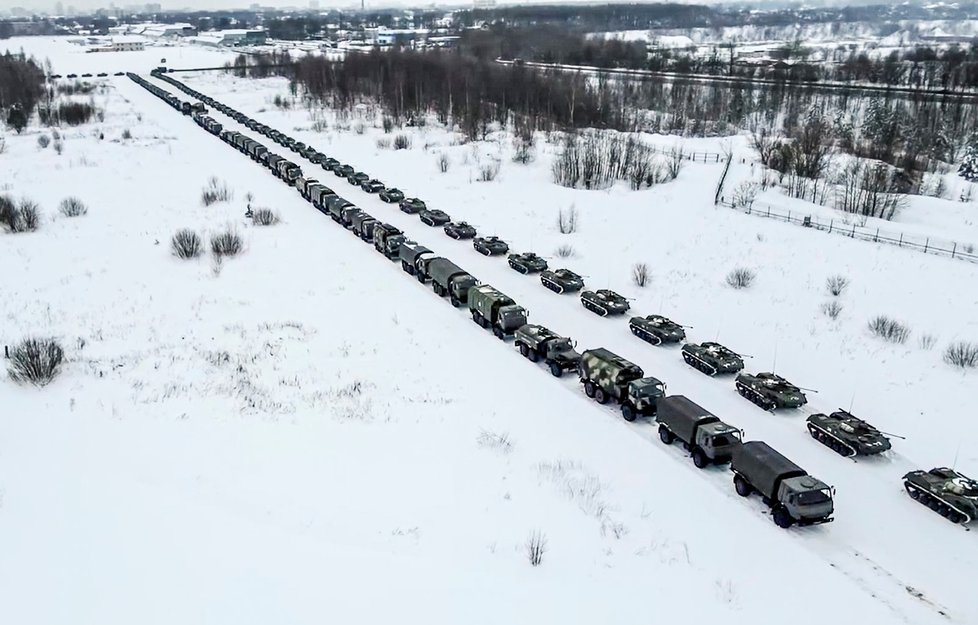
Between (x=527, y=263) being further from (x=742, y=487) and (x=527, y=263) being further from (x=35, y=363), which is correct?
(x=35, y=363)

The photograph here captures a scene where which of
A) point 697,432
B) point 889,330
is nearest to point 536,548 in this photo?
point 697,432

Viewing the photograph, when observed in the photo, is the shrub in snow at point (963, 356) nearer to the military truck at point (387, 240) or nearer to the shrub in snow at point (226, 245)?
the military truck at point (387, 240)

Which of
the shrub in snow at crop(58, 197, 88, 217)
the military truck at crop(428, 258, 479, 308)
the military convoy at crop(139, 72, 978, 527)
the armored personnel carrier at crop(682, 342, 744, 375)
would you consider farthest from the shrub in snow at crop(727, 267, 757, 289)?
the shrub in snow at crop(58, 197, 88, 217)

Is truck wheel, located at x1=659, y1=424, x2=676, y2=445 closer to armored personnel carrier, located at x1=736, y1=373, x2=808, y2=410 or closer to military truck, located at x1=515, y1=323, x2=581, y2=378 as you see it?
armored personnel carrier, located at x1=736, y1=373, x2=808, y2=410

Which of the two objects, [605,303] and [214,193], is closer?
[605,303]

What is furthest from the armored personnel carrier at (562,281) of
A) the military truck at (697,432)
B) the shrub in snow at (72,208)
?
the shrub in snow at (72,208)

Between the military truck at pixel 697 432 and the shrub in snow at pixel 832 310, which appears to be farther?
the shrub in snow at pixel 832 310

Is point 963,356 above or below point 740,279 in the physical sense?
below
